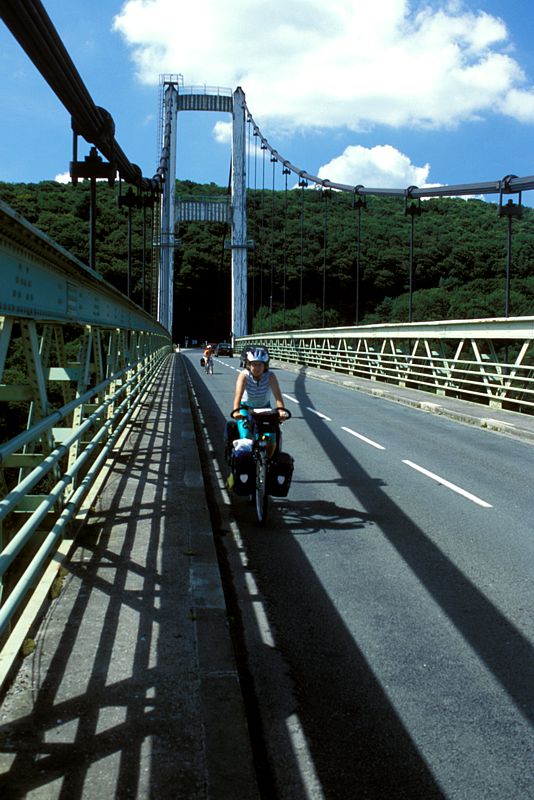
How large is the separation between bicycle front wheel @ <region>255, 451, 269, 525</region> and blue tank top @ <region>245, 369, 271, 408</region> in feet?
2.16

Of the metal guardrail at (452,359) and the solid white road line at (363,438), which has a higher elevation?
the metal guardrail at (452,359)

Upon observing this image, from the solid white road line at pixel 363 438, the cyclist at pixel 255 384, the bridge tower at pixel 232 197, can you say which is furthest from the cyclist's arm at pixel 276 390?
the bridge tower at pixel 232 197

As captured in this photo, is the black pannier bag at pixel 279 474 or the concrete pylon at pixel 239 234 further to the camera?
the concrete pylon at pixel 239 234

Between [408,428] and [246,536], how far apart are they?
882 cm

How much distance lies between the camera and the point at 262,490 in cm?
698

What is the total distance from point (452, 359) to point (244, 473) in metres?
14.1

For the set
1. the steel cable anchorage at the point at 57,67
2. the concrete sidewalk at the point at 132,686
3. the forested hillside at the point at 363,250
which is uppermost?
the forested hillside at the point at 363,250

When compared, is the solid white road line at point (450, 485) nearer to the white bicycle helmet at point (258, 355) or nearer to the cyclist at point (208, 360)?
the white bicycle helmet at point (258, 355)

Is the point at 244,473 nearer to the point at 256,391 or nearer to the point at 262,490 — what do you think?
the point at 262,490

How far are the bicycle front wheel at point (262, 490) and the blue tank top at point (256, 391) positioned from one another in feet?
2.16

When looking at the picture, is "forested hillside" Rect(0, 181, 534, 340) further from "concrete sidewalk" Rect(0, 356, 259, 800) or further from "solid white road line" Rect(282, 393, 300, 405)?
"concrete sidewalk" Rect(0, 356, 259, 800)

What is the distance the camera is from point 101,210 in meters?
56.1

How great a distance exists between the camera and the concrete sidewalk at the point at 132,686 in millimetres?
2799

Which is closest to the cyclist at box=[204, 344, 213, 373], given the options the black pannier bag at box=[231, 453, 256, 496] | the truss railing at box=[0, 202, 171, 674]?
the truss railing at box=[0, 202, 171, 674]
